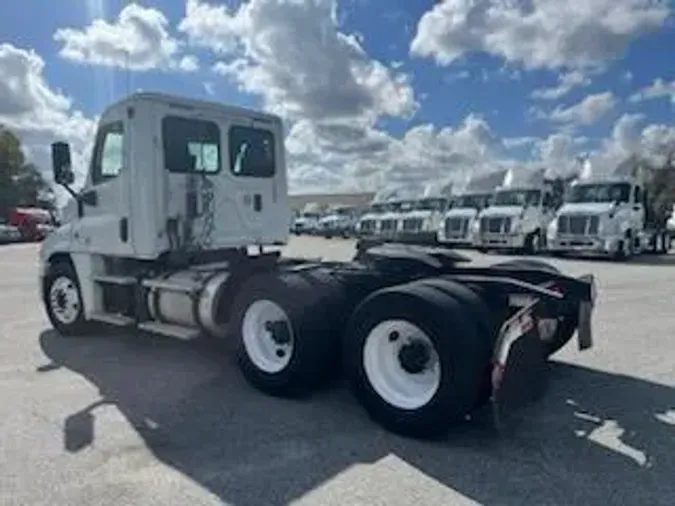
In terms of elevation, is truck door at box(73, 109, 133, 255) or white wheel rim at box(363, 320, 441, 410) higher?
truck door at box(73, 109, 133, 255)

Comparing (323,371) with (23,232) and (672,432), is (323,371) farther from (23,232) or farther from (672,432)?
(23,232)

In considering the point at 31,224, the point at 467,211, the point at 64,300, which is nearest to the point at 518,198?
the point at 467,211

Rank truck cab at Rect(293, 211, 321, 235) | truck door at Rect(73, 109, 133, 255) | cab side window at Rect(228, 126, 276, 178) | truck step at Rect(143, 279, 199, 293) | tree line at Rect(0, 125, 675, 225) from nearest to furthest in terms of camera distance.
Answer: truck step at Rect(143, 279, 199, 293)
truck door at Rect(73, 109, 133, 255)
cab side window at Rect(228, 126, 276, 178)
truck cab at Rect(293, 211, 321, 235)
tree line at Rect(0, 125, 675, 225)

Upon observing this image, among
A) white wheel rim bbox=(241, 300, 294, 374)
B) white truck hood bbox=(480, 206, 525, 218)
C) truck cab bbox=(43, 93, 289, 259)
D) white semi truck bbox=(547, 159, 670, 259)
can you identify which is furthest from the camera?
white truck hood bbox=(480, 206, 525, 218)

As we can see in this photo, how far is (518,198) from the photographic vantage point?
2855 cm

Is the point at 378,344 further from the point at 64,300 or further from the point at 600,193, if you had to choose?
the point at 600,193

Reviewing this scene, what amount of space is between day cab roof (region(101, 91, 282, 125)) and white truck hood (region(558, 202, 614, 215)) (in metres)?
18.6

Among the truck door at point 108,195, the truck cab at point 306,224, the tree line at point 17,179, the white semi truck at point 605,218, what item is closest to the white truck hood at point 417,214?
the white semi truck at point 605,218

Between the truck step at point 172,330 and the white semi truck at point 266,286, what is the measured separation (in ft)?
0.09

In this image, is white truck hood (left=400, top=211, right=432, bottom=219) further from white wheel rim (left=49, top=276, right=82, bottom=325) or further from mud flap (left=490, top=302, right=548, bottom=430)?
mud flap (left=490, top=302, right=548, bottom=430)

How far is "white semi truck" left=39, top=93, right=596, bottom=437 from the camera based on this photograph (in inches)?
202

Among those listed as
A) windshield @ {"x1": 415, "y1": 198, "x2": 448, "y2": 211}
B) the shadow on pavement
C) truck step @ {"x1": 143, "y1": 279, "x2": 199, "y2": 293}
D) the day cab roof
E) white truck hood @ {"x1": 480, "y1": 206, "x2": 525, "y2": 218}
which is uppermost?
the day cab roof

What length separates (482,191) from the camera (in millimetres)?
31562

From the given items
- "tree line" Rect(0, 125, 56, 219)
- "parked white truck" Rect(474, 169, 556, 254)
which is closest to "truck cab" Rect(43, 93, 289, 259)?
"parked white truck" Rect(474, 169, 556, 254)
